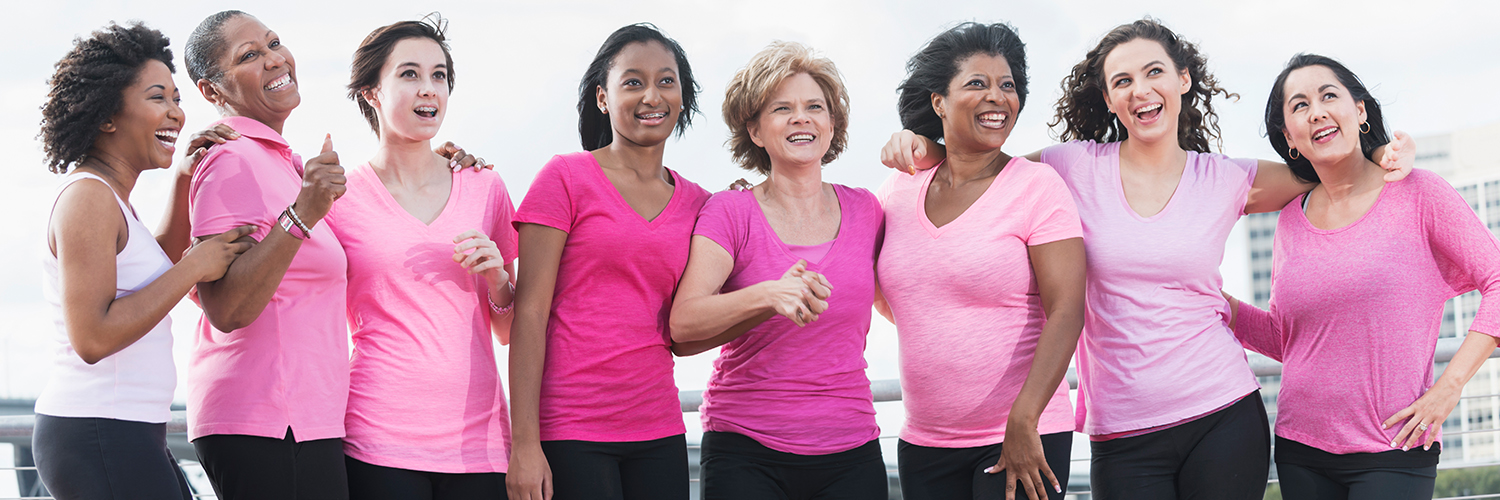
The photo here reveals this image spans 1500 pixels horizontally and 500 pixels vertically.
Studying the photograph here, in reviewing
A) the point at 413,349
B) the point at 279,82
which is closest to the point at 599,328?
the point at 413,349

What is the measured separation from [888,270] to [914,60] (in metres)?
0.67

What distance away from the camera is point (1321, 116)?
112 inches

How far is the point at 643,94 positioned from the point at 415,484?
1123 millimetres

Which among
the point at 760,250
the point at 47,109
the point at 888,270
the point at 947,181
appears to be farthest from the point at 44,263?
the point at 947,181

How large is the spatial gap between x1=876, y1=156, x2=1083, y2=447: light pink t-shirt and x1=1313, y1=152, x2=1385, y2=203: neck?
80cm

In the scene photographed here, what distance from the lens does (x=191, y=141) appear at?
2.40 meters

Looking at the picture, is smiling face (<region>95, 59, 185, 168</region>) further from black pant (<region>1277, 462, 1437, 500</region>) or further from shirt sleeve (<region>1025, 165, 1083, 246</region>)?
black pant (<region>1277, 462, 1437, 500</region>)

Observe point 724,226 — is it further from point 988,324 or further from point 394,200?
point 394,200

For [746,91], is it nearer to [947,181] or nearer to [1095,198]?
[947,181]

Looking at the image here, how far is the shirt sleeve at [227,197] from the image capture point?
2.26 metres

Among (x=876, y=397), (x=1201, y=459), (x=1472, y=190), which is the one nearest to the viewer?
(x=1201, y=459)

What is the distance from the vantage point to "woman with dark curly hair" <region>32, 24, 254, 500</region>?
2.07 metres

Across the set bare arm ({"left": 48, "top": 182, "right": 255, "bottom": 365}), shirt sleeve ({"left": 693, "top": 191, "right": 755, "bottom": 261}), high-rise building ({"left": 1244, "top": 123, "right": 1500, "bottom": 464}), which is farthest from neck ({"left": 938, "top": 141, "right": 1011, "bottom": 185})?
high-rise building ({"left": 1244, "top": 123, "right": 1500, "bottom": 464})

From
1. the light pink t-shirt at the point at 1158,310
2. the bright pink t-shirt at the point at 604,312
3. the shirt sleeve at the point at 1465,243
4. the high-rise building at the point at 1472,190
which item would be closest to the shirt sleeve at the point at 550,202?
the bright pink t-shirt at the point at 604,312
